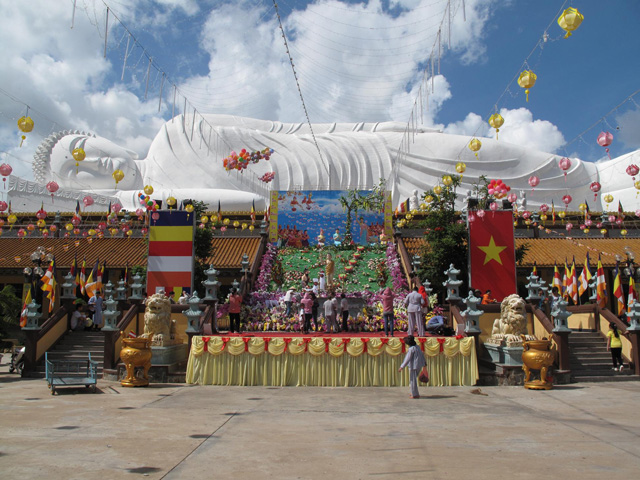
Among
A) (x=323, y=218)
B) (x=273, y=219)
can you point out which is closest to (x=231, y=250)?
(x=273, y=219)

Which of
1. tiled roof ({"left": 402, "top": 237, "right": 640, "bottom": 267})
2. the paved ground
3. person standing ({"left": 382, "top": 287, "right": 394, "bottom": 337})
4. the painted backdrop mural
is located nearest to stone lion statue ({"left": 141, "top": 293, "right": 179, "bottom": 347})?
the paved ground

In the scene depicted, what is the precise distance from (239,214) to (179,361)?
1309 cm

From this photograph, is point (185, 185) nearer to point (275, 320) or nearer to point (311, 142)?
point (311, 142)

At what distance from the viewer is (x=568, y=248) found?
21.8 meters

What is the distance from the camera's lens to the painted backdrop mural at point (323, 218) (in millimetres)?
24344

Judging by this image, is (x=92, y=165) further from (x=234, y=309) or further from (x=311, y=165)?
(x=234, y=309)

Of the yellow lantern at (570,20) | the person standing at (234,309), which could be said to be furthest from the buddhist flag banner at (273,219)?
the yellow lantern at (570,20)

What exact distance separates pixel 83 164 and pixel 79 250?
10.5 meters

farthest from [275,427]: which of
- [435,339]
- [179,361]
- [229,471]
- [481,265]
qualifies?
[481,265]

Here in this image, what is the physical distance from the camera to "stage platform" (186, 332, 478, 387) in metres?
11.0

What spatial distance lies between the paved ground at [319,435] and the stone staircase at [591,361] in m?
1.72

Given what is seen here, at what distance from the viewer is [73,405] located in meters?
8.47

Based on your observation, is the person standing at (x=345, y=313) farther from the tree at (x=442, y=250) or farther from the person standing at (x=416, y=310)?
the tree at (x=442, y=250)

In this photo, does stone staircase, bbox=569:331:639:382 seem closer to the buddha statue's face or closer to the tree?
the tree
